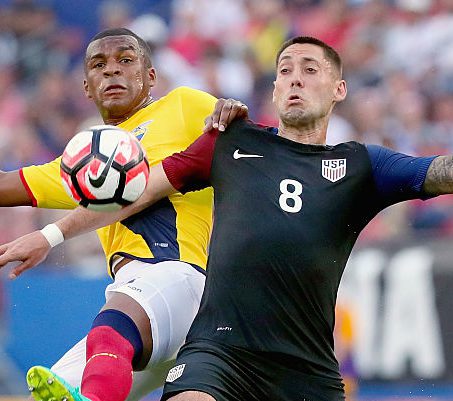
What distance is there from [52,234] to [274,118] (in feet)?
25.7

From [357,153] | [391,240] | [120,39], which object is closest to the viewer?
[357,153]

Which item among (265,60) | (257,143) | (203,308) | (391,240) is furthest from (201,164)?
(265,60)

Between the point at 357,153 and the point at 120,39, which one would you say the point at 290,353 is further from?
the point at 120,39

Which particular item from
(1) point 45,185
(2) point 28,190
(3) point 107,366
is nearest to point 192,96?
(1) point 45,185

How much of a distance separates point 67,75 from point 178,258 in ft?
31.6

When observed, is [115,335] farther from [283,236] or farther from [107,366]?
[283,236]

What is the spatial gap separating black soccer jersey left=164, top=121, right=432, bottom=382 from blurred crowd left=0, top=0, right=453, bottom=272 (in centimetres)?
634

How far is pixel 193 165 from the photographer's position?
5.76 meters

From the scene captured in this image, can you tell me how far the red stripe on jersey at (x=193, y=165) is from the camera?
5754 millimetres

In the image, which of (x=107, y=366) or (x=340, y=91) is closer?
(x=107, y=366)

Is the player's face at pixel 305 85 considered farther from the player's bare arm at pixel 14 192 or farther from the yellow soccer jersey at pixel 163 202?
the player's bare arm at pixel 14 192

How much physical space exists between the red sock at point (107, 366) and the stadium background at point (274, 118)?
5296 mm

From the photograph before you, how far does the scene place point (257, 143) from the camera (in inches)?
225

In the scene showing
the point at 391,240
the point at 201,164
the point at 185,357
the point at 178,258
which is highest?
the point at 391,240
